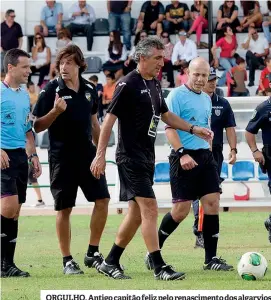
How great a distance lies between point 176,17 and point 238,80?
316 cm

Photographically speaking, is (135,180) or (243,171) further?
(243,171)

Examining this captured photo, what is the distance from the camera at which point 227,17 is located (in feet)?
92.6

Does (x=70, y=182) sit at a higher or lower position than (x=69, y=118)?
lower

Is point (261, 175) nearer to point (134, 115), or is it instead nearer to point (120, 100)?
point (134, 115)

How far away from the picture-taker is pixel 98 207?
1030 cm

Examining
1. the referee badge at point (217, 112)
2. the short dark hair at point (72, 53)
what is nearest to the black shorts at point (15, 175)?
the short dark hair at point (72, 53)

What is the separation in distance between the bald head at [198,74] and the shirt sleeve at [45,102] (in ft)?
5.05

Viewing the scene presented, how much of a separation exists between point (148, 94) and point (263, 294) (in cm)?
240

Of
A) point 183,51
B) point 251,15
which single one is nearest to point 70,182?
point 183,51

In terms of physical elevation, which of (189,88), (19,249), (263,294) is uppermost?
(189,88)

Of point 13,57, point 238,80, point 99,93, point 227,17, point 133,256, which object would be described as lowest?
point 133,256

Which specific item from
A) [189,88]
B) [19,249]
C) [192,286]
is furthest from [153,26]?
[192,286]

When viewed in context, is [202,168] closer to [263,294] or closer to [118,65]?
[263,294]

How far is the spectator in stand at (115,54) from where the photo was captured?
90.7ft
